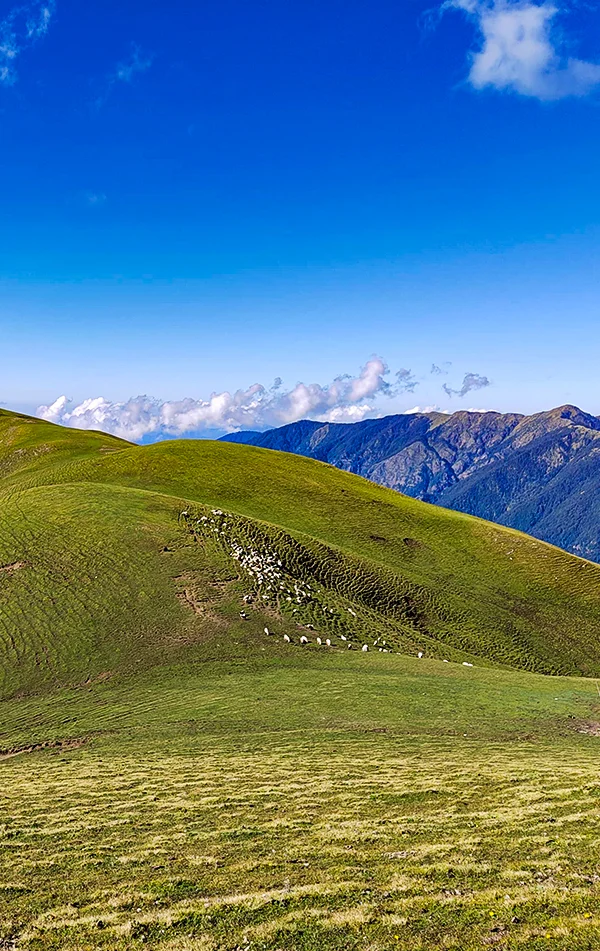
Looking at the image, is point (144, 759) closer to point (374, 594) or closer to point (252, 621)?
point (252, 621)

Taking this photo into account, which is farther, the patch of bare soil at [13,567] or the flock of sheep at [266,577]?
the patch of bare soil at [13,567]

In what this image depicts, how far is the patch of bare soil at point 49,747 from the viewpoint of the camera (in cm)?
3120

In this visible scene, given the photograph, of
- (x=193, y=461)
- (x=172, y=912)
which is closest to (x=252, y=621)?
(x=172, y=912)

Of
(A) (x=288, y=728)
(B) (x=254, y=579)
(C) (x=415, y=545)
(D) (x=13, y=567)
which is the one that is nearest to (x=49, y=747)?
(A) (x=288, y=728)

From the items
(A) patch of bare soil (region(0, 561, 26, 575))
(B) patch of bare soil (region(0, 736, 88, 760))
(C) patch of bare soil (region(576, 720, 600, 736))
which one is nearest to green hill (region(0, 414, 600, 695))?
(A) patch of bare soil (region(0, 561, 26, 575))

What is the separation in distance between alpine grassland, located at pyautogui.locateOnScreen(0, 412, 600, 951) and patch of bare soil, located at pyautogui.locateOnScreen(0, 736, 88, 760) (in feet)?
0.67

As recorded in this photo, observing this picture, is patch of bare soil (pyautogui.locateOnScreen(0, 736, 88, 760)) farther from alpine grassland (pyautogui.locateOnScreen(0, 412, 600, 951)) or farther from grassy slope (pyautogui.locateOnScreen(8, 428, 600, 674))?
grassy slope (pyautogui.locateOnScreen(8, 428, 600, 674))

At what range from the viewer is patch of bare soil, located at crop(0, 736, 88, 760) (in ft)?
102

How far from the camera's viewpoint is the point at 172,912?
12.6 m

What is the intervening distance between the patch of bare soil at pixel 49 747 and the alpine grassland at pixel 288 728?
0.67ft

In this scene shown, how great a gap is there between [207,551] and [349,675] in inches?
996

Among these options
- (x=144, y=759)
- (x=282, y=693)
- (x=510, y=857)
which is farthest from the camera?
(x=282, y=693)

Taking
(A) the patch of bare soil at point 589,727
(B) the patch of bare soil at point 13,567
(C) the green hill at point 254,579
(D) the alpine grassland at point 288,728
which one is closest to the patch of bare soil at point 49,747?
(D) the alpine grassland at point 288,728

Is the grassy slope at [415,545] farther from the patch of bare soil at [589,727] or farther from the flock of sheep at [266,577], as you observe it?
the patch of bare soil at [589,727]
